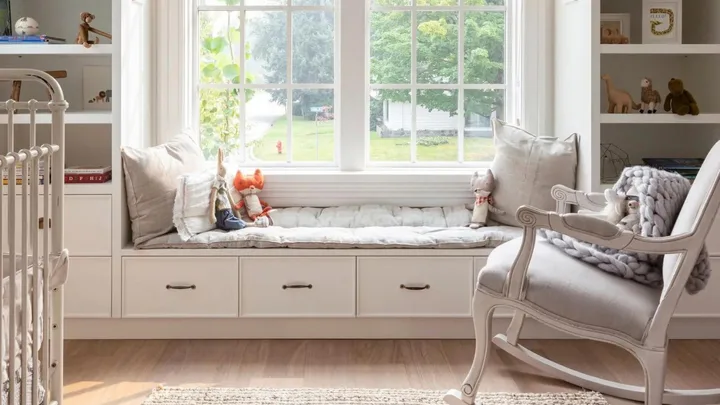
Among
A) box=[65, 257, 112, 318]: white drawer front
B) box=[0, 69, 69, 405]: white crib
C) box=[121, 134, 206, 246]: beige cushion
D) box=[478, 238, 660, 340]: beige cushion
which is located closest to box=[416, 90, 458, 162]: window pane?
box=[121, 134, 206, 246]: beige cushion

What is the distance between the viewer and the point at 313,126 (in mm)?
3801

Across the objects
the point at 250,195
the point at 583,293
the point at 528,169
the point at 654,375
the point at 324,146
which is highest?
the point at 324,146

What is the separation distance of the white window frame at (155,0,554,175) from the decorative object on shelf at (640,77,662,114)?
44 centimetres

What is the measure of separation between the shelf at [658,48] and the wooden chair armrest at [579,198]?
71cm

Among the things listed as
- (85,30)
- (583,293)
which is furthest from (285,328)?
(85,30)

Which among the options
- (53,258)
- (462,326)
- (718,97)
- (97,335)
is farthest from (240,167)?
(718,97)

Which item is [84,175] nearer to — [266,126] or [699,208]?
[266,126]

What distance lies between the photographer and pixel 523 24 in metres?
3.65

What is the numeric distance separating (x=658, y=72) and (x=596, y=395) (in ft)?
5.89

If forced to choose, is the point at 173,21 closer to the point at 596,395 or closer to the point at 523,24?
the point at 523,24

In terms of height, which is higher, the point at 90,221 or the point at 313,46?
the point at 313,46

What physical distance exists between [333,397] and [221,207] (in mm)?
1069

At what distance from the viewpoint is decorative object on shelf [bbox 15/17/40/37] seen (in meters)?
3.30

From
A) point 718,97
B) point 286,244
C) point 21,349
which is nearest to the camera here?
point 21,349
